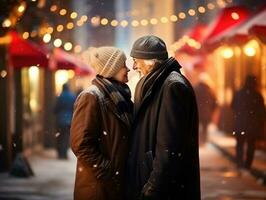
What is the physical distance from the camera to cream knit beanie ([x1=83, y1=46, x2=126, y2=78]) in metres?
5.64

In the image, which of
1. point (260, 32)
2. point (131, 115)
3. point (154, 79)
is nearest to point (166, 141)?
point (154, 79)

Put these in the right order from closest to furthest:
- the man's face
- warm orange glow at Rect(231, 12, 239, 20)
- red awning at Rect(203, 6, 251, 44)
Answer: the man's face < red awning at Rect(203, 6, 251, 44) < warm orange glow at Rect(231, 12, 239, 20)

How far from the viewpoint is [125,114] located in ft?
18.3

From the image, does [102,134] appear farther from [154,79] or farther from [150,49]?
[150,49]

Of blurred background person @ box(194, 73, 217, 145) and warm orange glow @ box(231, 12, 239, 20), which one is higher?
warm orange glow @ box(231, 12, 239, 20)

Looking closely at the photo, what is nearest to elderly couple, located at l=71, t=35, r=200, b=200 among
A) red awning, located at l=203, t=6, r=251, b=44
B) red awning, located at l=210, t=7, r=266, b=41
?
red awning, located at l=210, t=7, r=266, b=41

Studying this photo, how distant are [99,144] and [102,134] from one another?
0.29ft

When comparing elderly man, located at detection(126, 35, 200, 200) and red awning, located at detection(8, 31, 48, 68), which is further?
red awning, located at detection(8, 31, 48, 68)

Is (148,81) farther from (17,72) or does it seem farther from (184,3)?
(184,3)

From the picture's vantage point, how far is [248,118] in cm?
1573

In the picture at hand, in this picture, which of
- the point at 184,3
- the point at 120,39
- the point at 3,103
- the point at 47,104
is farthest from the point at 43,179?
the point at 120,39

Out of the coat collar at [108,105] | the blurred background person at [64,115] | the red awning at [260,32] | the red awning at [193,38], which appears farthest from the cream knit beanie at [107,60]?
the red awning at [193,38]

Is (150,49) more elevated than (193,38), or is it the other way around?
(193,38)

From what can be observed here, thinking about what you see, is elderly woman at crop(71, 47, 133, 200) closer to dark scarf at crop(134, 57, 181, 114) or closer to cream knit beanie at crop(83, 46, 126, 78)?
cream knit beanie at crop(83, 46, 126, 78)
